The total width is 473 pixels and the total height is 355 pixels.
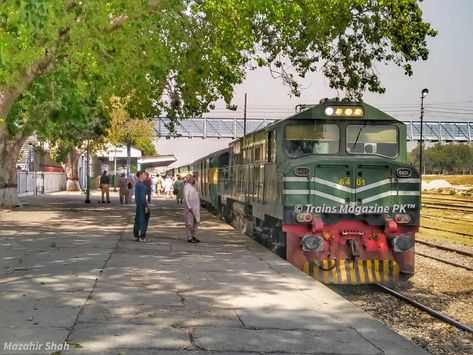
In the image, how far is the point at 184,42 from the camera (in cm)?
2161

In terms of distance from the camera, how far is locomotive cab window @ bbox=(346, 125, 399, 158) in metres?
12.6

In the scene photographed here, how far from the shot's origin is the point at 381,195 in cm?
1170

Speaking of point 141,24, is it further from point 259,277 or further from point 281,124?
point 259,277

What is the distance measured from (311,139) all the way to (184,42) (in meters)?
10.3

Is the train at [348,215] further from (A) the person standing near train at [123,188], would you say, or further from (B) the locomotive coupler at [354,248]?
(A) the person standing near train at [123,188]

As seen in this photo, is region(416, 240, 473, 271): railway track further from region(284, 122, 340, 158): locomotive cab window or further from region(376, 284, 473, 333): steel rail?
region(284, 122, 340, 158): locomotive cab window

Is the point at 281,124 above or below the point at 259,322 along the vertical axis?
above

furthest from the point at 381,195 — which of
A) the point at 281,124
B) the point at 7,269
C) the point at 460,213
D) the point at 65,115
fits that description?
the point at 460,213

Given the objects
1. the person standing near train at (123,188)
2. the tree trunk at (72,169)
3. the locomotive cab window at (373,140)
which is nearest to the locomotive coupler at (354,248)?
the locomotive cab window at (373,140)

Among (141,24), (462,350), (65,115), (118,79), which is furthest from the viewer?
(65,115)

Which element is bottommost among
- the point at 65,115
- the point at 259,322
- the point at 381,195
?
the point at 259,322

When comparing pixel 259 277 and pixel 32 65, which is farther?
pixel 32 65

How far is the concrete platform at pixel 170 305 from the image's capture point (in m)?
6.14

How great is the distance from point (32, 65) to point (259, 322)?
492 inches
